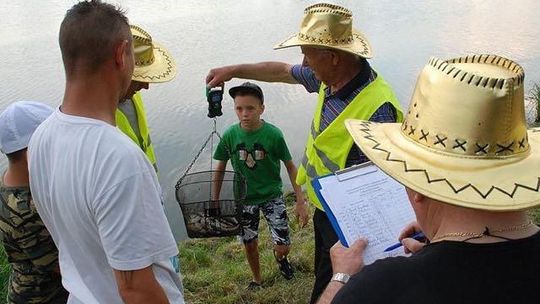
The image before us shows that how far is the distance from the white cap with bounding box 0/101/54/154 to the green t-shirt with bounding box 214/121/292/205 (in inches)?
66.6

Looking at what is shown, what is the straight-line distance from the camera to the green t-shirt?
3768 mm

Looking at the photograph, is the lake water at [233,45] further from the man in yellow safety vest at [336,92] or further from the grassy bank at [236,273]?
the man in yellow safety vest at [336,92]

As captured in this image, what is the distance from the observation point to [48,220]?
201 centimetres

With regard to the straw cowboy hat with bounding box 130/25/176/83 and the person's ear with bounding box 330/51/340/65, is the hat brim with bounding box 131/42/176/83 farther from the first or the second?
the person's ear with bounding box 330/51/340/65

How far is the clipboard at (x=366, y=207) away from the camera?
1.95 m

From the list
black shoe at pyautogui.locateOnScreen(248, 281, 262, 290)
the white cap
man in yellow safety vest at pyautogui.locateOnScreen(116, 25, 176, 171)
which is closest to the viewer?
the white cap

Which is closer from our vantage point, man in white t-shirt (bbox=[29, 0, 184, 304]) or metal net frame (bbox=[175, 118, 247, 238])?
man in white t-shirt (bbox=[29, 0, 184, 304])

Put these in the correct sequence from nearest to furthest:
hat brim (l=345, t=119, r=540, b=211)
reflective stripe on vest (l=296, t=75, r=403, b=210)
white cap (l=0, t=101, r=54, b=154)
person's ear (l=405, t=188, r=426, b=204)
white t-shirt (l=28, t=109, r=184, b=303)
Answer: hat brim (l=345, t=119, r=540, b=211)
person's ear (l=405, t=188, r=426, b=204)
white t-shirt (l=28, t=109, r=184, b=303)
white cap (l=0, t=101, r=54, b=154)
reflective stripe on vest (l=296, t=75, r=403, b=210)

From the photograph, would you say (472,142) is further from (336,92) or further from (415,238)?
(336,92)

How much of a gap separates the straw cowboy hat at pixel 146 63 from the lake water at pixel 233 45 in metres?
3.24

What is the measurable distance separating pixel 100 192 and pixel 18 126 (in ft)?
2.55

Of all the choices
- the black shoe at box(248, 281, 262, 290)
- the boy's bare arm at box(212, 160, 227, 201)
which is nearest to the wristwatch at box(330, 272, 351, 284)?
the boy's bare arm at box(212, 160, 227, 201)

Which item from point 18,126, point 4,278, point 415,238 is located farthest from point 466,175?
point 4,278

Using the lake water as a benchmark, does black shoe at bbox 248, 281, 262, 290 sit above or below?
below
